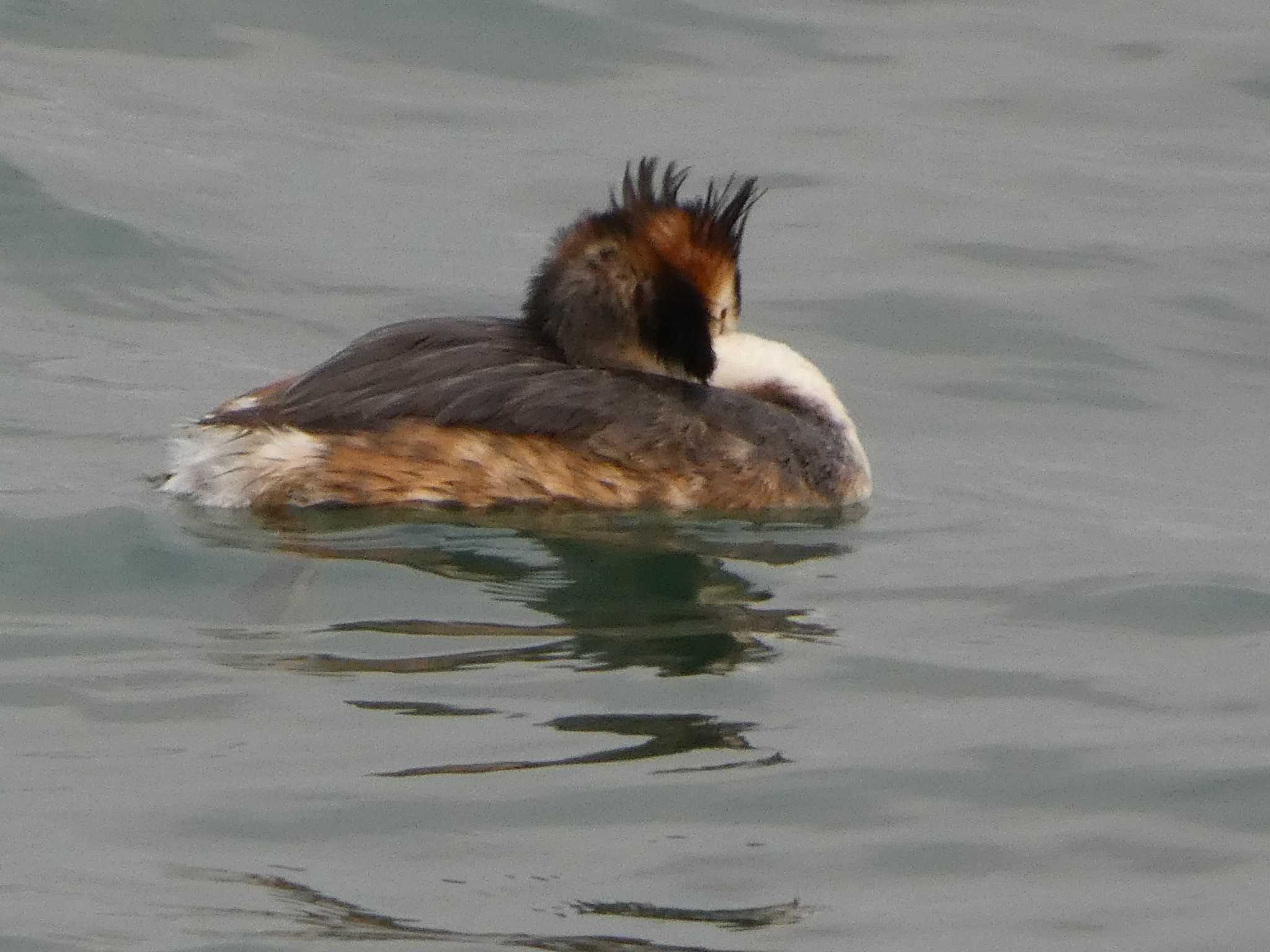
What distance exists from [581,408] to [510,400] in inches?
8.5

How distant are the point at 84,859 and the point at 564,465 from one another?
9.07 ft

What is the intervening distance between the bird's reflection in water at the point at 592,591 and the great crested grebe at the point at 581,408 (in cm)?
10

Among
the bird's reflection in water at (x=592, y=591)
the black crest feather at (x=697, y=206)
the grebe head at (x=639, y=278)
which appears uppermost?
the black crest feather at (x=697, y=206)

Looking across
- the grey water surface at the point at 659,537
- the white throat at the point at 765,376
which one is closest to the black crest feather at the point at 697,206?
the white throat at the point at 765,376

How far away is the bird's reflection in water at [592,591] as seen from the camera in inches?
229

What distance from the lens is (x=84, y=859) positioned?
4.97 metres

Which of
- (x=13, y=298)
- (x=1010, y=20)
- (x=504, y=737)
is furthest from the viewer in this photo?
(x=1010, y=20)

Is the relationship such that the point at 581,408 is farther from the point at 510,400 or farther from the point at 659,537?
the point at 659,537

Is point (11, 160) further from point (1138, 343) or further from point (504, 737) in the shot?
→ point (504, 737)

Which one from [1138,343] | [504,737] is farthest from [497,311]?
[504,737]

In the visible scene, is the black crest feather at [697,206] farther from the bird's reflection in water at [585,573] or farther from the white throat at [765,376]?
the bird's reflection in water at [585,573]

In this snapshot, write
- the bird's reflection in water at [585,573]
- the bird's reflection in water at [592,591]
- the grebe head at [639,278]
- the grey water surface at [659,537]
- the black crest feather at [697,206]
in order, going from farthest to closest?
the black crest feather at [697,206], the grebe head at [639,278], the bird's reflection in water at [585,573], the bird's reflection in water at [592,591], the grey water surface at [659,537]

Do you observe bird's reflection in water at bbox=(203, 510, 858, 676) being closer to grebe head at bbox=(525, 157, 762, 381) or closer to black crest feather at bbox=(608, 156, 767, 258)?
grebe head at bbox=(525, 157, 762, 381)

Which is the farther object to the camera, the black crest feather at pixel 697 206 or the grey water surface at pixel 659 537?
the black crest feather at pixel 697 206
